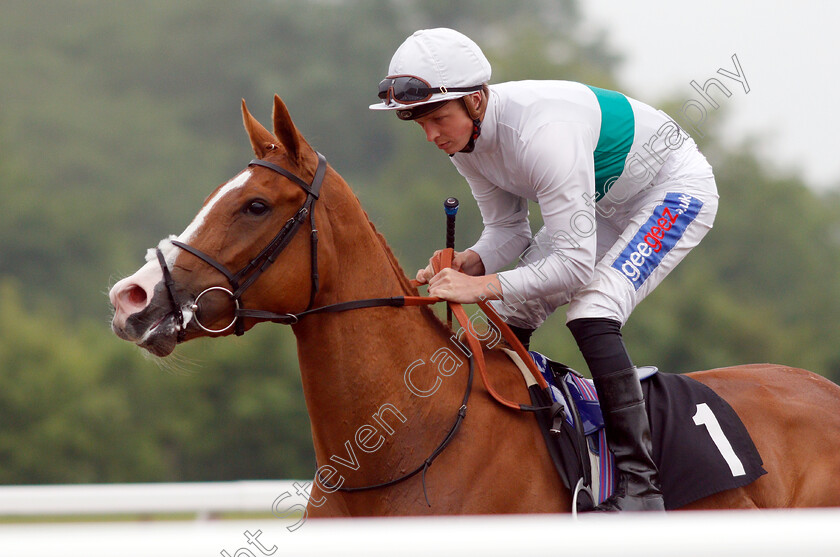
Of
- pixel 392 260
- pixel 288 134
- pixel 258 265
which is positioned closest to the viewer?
pixel 258 265

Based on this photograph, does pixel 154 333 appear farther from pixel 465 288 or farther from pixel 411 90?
pixel 411 90

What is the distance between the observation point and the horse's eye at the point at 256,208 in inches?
117

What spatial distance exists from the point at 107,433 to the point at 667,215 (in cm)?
1437

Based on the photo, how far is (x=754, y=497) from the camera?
3.33m

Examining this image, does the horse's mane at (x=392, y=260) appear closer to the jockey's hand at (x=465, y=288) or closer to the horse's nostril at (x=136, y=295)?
the jockey's hand at (x=465, y=288)

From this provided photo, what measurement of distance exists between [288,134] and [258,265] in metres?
0.46

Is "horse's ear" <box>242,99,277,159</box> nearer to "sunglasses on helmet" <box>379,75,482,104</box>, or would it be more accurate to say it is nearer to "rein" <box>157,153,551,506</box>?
"rein" <box>157,153,551,506</box>

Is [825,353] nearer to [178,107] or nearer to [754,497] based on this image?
[754,497]

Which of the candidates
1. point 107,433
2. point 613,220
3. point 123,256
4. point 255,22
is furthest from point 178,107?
point 613,220

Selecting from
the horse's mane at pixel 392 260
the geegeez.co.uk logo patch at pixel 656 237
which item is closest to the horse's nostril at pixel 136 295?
the horse's mane at pixel 392 260

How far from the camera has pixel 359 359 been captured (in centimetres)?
304

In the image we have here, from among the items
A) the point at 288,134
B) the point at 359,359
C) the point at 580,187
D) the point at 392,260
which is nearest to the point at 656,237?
the point at 580,187

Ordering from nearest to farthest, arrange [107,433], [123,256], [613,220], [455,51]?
[455,51], [613,220], [107,433], [123,256]

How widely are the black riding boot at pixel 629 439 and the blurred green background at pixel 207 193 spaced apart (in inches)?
44.1
